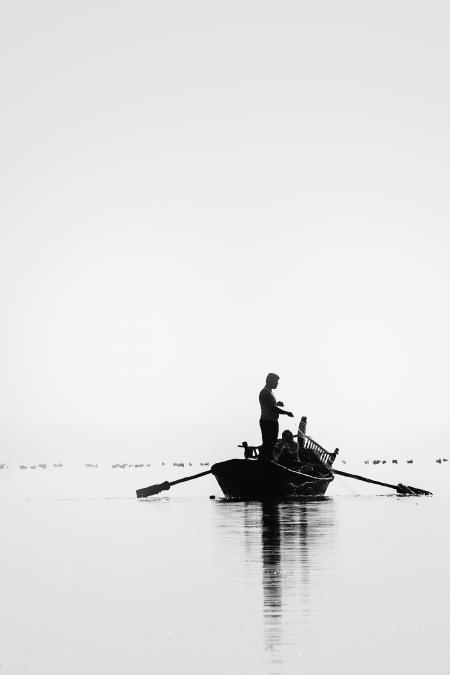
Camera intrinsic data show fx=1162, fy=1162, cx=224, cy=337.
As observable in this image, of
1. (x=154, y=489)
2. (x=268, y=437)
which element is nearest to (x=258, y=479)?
(x=268, y=437)

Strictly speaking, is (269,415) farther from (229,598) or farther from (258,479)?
(229,598)

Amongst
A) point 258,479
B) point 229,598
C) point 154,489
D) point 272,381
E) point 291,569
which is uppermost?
point 272,381

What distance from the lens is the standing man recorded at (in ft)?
136

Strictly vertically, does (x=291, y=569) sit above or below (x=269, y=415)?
below

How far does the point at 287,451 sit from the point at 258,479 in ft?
7.08

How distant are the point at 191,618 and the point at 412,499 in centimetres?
3878

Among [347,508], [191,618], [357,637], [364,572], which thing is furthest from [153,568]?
[347,508]

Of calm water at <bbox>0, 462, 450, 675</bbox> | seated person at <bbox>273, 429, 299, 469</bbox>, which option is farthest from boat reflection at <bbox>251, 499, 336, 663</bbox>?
seated person at <bbox>273, 429, 299, 469</bbox>

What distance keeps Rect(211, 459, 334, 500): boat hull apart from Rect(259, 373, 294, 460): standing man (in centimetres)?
56

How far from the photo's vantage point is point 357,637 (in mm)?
16031

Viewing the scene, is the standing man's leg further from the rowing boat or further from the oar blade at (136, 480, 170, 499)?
the oar blade at (136, 480, 170, 499)

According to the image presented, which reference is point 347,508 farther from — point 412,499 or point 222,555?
point 222,555

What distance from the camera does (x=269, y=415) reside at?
41.9 meters

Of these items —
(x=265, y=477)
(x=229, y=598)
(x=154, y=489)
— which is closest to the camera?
(x=229, y=598)
